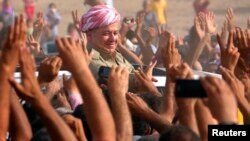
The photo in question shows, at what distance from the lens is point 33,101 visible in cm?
550

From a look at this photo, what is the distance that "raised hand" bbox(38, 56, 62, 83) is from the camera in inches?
268

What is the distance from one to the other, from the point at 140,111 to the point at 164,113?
45cm

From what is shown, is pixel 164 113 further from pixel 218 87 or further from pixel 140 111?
pixel 218 87

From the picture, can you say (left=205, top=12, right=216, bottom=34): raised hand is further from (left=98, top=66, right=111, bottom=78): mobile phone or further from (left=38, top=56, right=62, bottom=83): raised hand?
(left=38, top=56, right=62, bottom=83): raised hand

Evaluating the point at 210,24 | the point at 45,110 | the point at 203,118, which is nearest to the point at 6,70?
the point at 45,110

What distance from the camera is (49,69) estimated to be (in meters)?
6.84

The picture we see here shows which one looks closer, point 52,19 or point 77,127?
point 77,127

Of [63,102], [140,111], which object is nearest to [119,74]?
[140,111]

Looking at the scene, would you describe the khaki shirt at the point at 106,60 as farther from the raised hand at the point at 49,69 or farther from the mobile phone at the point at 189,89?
the mobile phone at the point at 189,89

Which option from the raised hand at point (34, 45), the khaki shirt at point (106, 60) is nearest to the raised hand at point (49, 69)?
the khaki shirt at point (106, 60)

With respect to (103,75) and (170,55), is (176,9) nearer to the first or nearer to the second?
(103,75)

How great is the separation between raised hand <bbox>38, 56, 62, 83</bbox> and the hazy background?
23.8m

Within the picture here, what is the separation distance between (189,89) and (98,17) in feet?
14.3

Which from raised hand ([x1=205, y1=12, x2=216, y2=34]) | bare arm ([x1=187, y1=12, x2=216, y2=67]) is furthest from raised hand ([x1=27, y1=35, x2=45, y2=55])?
raised hand ([x1=205, y1=12, x2=216, y2=34])
